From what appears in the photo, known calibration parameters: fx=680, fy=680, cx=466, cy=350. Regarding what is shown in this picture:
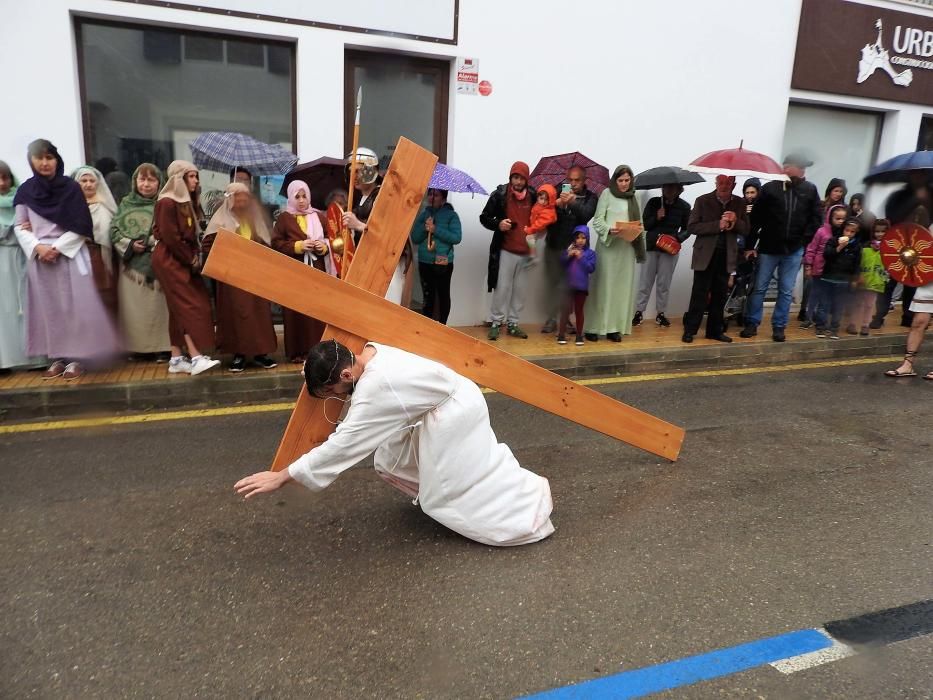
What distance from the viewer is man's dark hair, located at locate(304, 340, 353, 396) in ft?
9.52

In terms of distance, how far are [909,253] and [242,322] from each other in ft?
21.6

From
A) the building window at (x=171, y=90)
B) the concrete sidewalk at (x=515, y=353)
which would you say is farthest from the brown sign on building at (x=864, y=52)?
the building window at (x=171, y=90)

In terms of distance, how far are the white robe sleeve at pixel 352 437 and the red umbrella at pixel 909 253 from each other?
6233 millimetres

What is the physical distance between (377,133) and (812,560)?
6.68m

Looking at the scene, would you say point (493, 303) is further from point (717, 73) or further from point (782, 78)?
point (782, 78)

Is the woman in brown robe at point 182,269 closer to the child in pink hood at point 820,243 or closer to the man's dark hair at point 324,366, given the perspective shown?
the man's dark hair at point 324,366

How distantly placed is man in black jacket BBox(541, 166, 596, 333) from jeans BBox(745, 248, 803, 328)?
7.95 feet

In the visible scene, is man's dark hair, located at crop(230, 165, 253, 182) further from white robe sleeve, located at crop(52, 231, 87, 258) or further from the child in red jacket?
the child in red jacket

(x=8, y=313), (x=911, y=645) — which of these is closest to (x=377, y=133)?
(x=8, y=313)

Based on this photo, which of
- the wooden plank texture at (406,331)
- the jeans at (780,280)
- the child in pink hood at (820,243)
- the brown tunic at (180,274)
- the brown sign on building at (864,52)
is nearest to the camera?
the wooden plank texture at (406,331)

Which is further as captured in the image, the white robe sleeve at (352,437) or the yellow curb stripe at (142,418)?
the yellow curb stripe at (142,418)

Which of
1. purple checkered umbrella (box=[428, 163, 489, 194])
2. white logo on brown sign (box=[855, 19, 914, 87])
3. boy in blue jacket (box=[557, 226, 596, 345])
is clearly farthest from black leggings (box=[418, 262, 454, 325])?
white logo on brown sign (box=[855, 19, 914, 87])

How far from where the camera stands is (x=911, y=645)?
279 centimetres

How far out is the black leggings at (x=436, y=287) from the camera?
7.60 meters
